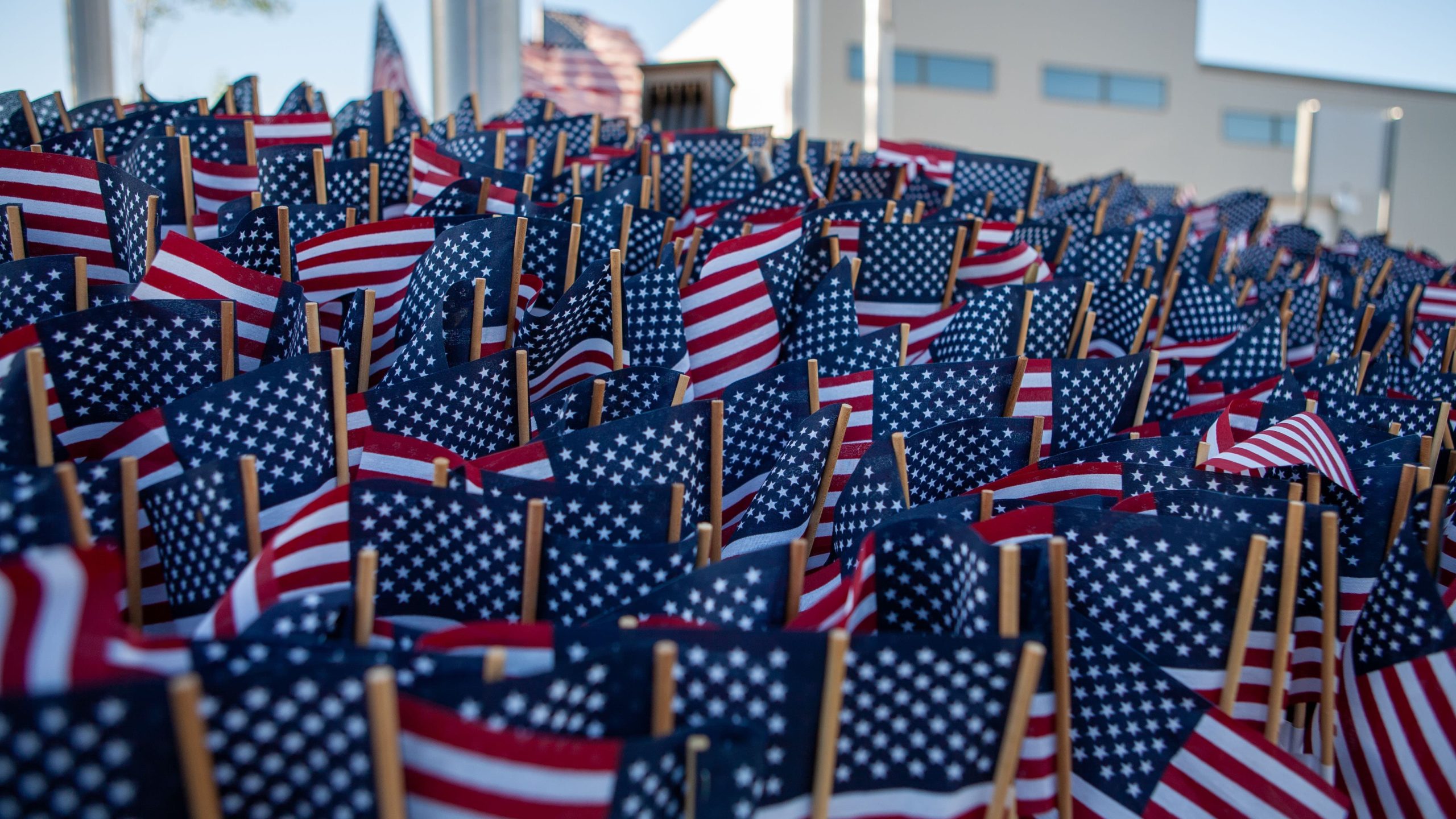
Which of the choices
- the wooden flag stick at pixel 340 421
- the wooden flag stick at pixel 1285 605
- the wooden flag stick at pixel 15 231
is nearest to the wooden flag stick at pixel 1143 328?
the wooden flag stick at pixel 1285 605

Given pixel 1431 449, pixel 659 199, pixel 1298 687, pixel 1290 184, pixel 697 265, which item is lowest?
pixel 1298 687

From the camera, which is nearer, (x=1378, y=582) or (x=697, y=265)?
(x=1378, y=582)

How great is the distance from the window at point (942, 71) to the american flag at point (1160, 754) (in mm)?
21129

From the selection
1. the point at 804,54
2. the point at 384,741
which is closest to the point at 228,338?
the point at 384,741

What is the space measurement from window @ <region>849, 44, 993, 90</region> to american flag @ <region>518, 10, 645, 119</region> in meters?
11.6

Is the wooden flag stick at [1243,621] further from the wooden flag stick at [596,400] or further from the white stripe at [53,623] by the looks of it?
the white stripe at [53,623]

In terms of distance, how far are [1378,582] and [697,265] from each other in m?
1.56

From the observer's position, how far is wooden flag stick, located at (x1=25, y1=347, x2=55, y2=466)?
114 cm

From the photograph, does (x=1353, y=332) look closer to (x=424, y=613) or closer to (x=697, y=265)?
(x=697, y=265)

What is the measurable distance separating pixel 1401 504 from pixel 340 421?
1.62 m

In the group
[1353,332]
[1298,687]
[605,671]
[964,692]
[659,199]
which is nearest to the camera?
[605,671]

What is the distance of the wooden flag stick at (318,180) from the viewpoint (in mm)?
2038

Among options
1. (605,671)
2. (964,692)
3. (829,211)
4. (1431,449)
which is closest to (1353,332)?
(1431,449)

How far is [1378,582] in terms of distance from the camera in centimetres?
134
